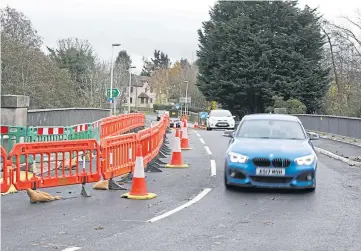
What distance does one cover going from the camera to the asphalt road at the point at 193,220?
20.8 ft

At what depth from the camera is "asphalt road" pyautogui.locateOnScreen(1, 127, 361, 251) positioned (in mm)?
6352

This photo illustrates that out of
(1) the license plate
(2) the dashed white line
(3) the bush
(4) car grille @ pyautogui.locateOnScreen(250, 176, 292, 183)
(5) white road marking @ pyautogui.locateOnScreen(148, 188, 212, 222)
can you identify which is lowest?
(5) white road marking @ pyautogui.locateOnScreen(148, 188, 212, 222)

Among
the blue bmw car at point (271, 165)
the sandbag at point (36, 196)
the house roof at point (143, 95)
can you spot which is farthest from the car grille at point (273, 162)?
the house roof at point (143, 95)

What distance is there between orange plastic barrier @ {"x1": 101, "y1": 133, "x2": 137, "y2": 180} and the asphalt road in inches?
20.4

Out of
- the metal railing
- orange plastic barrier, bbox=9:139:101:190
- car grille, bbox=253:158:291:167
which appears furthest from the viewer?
the metal railing

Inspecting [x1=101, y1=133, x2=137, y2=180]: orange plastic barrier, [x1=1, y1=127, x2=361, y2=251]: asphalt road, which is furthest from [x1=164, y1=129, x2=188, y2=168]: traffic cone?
[x1=1, y1=127, x2=361, y2=251]: asphalt road

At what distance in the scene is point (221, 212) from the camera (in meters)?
8.27

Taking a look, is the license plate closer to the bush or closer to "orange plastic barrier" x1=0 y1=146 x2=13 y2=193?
"orange plastic barrier" x1=0 y1=146 x2=13 y2=193

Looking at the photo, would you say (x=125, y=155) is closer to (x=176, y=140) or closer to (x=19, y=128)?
(x=176, y=140)

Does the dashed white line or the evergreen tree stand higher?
the evergreen tree

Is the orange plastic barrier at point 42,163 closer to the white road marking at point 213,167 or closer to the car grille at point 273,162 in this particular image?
the car grille at point 273,162

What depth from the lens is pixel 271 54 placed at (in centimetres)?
4853

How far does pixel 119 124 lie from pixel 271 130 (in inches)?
563

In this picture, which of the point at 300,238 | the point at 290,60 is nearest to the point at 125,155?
the point at 300,238
